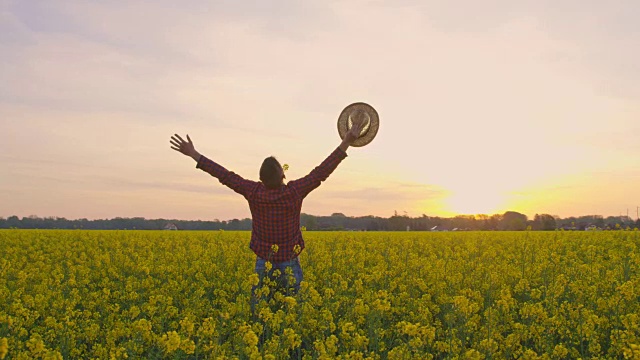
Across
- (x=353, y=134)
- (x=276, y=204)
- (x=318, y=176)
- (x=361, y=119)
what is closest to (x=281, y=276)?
(x=276, y=204)

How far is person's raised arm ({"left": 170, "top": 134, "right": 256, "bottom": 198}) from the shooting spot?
663cm

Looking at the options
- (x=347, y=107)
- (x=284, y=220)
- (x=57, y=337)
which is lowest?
(x=57, y=337)

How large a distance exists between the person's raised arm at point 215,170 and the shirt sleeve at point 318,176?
1.72 feet

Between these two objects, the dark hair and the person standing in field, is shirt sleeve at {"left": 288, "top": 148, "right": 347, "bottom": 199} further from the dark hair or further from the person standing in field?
the dark hair

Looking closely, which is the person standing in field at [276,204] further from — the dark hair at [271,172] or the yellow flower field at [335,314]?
the yellow flower field at [335,314]

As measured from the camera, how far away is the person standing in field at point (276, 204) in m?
6.47

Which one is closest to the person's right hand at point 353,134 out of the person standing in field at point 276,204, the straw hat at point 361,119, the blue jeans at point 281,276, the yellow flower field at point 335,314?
the person standing in field at point 276,204

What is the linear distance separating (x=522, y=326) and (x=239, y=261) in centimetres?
749

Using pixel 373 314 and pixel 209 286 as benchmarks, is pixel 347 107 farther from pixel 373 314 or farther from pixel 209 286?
pixel 209 286

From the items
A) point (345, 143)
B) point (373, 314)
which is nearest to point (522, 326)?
point (373, 314)

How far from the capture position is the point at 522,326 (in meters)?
5.86

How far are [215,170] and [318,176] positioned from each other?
1.18m

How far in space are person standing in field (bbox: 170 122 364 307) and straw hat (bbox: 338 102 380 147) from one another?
0.37m

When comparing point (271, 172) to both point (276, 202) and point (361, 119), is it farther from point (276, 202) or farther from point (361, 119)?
point (361, 119)
